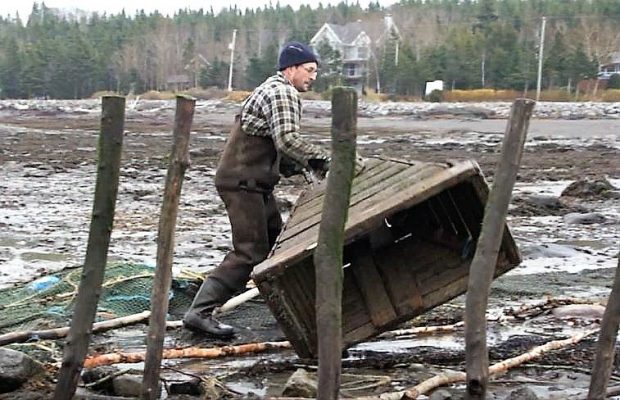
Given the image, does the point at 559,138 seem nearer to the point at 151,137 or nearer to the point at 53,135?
the point at 151,137

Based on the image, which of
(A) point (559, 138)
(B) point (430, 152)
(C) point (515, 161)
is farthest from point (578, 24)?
(C) point (515, 161)

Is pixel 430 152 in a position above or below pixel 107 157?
below

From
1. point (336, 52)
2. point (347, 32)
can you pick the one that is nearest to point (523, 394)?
point (336, 52)

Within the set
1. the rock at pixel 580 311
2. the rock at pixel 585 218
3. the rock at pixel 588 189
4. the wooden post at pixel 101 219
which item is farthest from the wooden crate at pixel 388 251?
the rock at pixel 588 189

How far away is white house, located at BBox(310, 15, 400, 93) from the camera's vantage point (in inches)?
4353

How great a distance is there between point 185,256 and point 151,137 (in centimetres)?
2592

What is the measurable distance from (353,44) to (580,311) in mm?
110399

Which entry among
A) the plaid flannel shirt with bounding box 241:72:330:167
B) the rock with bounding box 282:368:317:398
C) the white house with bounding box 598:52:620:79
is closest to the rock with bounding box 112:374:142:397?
the rock with bounding box 282:368:317:398

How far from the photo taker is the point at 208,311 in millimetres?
7941

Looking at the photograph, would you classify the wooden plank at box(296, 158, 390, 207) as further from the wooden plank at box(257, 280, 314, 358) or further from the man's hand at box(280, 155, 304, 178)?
the wooden plank at box(257, 280, 314, 358)

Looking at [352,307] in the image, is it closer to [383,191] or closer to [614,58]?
[383,191]

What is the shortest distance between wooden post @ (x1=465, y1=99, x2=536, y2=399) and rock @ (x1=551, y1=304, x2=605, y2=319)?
3592 mm

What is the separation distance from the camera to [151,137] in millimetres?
37938

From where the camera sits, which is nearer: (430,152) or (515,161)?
(515,161)
